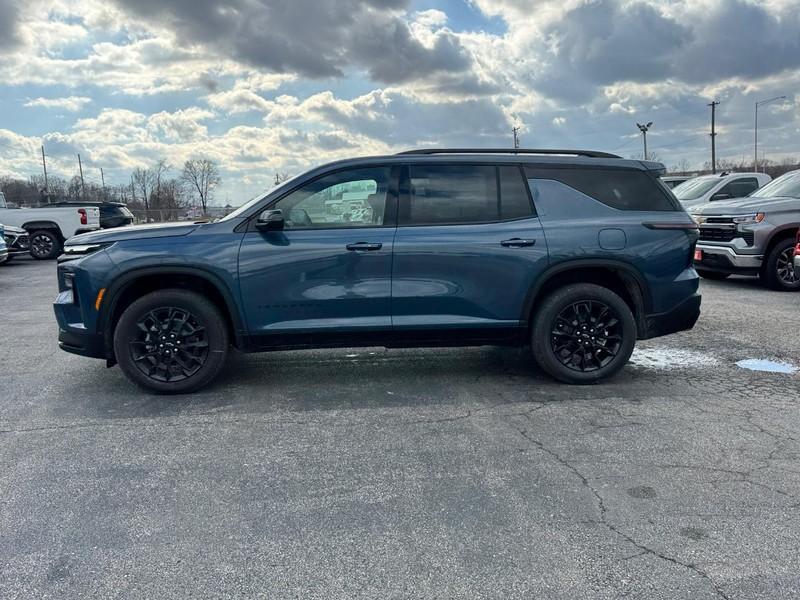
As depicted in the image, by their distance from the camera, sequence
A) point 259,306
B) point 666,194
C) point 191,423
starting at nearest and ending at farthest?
point 191,423
point 259,306
point 666,194

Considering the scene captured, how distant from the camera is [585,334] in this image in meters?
5.23

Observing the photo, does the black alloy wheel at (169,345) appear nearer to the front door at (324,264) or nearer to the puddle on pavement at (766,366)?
the front door at (324,264)

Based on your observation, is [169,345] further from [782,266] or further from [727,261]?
[782,266]

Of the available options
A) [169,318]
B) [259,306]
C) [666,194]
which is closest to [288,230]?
→ [259,306]

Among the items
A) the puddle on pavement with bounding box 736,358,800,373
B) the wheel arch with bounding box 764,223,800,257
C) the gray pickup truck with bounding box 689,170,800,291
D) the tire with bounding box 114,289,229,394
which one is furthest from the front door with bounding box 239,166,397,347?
the wheel arch with bounding box 764,223,800,257

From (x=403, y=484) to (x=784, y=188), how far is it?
33.3ft

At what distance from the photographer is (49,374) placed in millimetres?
5789

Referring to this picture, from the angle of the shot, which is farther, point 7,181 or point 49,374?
point 7,181

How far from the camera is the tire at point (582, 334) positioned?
5.16 meters

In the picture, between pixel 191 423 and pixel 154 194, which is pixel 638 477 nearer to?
pixel 191 423

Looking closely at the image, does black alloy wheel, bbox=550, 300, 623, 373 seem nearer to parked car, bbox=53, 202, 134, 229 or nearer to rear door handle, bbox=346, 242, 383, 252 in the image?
rear door handle, bbox=346, 242, 383, 252

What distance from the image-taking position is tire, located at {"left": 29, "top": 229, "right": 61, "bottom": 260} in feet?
58.2

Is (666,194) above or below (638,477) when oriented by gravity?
above

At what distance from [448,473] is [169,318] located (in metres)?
2.61
